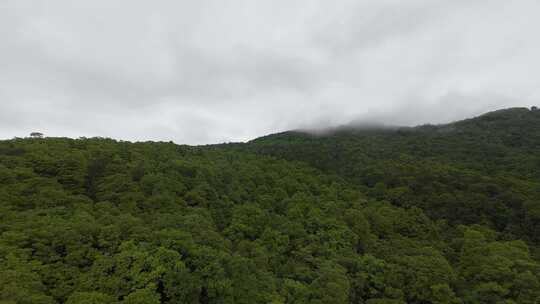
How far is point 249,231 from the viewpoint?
4338cm

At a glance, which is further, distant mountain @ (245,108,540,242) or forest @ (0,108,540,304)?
distant mountain @ (245,108,540,242)

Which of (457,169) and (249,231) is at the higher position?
(457,169)

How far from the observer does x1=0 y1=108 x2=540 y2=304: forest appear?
25.9 meters

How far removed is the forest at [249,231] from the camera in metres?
25.9

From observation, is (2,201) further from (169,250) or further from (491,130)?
(491,130)

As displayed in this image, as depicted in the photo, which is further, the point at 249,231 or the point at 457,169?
the point at 457,169

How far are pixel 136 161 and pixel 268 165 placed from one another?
105 ft

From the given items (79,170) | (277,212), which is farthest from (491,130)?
(79,170)

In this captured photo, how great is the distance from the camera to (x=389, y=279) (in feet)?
119

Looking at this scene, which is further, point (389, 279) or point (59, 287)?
point (389, 279)

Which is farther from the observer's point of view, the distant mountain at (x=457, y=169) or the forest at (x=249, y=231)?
the distant mountain at (x=457, y=169)

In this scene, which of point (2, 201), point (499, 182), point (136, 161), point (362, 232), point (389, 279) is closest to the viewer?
point (2, 201)

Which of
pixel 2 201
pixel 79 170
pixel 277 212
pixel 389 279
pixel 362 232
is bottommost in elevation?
pixel 389 279

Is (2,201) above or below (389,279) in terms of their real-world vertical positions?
above
